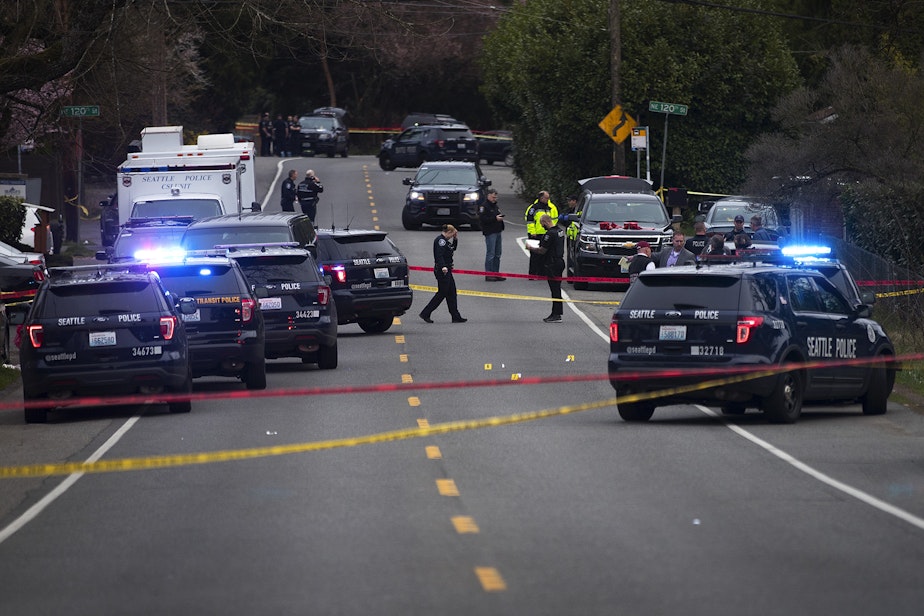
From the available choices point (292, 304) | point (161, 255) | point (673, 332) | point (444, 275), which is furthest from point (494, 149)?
point (673, 332)

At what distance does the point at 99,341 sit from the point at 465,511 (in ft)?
24.1

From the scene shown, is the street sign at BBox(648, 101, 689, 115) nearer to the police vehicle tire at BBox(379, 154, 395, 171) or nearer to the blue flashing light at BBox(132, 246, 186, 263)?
the blue flashing light at BBox(132, 246, 186, 263)

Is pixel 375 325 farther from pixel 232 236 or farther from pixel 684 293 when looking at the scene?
pixel 684 293

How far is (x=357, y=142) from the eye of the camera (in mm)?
85000

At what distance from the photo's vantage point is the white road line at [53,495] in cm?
1176

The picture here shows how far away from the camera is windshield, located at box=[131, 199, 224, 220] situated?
32.6 metres

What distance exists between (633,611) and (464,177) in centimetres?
3704

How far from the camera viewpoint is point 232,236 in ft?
84.3

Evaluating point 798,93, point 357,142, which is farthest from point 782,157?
point 357,142

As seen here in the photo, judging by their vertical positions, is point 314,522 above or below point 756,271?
below

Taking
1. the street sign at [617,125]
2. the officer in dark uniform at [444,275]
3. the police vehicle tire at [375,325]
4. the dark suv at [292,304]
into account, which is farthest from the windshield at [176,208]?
the street sign at [617,125]

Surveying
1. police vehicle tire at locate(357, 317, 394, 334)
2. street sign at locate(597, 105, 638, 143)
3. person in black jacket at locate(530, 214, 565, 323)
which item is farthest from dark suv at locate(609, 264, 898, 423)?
street sign at locate(597, 105, 638, 143)

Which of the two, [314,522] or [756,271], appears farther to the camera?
[756,271]

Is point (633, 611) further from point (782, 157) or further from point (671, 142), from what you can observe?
point (671, 142)
